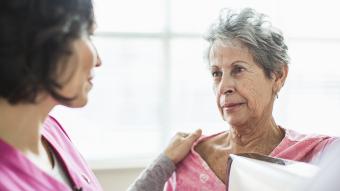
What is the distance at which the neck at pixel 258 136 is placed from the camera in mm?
1427

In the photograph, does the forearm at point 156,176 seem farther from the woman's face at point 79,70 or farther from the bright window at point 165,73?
the bright window at point 165,73

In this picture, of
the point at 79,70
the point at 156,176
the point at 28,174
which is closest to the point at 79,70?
the point at 79,70

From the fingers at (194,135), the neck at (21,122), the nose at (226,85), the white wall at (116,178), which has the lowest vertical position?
the white wall at (116,178)

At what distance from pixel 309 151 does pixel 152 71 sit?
162 centimetres

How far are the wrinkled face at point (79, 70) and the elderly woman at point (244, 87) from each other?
70cm

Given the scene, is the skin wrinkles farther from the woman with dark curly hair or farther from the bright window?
the bright window

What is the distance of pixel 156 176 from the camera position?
1.37 metres

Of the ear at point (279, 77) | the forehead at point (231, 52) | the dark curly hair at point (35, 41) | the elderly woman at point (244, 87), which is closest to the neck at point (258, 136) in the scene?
the elderly woman at point (244, 87)

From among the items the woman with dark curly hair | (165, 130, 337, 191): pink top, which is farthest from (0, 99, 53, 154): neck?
(165, 130, 337, 191): pink top

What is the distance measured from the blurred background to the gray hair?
4.29 feet

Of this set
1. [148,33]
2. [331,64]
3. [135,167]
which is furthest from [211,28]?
[331,64]

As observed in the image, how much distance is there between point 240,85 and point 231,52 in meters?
0.11

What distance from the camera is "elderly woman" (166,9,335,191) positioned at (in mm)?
1370

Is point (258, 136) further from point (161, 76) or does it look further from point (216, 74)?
point (161, 76)
